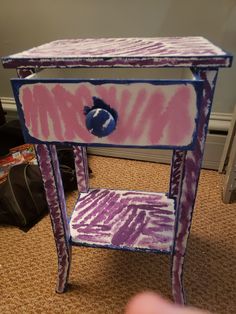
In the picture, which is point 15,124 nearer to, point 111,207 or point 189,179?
point 111,207

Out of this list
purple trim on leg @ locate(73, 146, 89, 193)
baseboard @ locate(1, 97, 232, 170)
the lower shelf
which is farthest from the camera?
baseboard @ locate(1, 97, 232, 170)

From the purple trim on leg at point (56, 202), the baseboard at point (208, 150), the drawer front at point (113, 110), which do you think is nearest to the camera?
the drawer front at point (113, 110)

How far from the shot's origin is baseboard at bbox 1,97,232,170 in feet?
3.45

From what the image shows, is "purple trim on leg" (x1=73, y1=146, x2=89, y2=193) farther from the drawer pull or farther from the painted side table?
the drawer pull

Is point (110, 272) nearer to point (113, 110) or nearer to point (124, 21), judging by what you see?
point (113, 110)

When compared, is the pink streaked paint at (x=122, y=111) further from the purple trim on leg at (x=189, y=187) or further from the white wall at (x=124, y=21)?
the white wall at (x=124, y=21)

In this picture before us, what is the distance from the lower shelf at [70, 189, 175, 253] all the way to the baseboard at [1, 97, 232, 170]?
1.26 ft

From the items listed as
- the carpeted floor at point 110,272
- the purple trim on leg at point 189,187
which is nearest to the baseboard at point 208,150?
the carpeted floor at point 110,272

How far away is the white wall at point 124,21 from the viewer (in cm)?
91

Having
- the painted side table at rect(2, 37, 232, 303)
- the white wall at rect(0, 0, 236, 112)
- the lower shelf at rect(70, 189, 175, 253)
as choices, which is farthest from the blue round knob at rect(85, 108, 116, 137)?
the white wall at rect(0, 0, 236, 112)

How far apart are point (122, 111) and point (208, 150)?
761 mm

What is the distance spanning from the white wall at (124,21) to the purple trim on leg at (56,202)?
65 centimetres

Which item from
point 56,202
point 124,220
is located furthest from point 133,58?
point 124,220

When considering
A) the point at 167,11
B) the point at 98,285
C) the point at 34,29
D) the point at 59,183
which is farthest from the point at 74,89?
the point at 34,29
